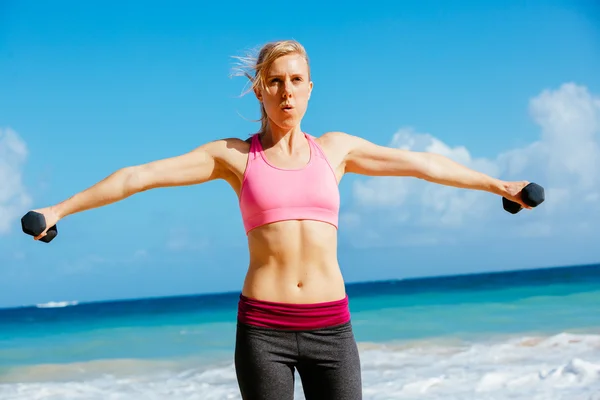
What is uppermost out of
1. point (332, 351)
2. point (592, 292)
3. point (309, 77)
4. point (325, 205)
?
point (592, 292)

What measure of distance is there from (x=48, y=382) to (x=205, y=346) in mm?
4203

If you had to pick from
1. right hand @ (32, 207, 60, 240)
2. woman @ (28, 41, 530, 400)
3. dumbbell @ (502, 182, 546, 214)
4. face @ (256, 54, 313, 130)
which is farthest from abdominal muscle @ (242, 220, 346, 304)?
dumbbell @ (502, 182, 546, 214)

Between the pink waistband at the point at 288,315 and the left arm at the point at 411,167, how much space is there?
0.64 m

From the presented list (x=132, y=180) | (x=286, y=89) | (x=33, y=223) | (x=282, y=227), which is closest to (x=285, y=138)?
(x=286, y=89)

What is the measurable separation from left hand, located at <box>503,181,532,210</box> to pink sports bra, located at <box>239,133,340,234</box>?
754 mm

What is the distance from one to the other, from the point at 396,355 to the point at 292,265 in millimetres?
9240

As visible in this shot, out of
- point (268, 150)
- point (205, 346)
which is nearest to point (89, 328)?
point (205, 346)

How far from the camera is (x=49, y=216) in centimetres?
296

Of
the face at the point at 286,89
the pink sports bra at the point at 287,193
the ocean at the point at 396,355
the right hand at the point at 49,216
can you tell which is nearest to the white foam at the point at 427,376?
the ocean at the point at 396,355

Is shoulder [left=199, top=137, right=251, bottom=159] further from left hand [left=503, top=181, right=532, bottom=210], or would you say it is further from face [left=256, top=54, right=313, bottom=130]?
left hand [left=503, top=181, right=532, bottom=210]

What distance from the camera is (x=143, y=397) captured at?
383 inches

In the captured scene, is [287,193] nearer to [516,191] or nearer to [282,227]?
[282,227]

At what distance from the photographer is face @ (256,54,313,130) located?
3.17m

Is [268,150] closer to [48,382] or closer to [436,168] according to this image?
[436,168]
